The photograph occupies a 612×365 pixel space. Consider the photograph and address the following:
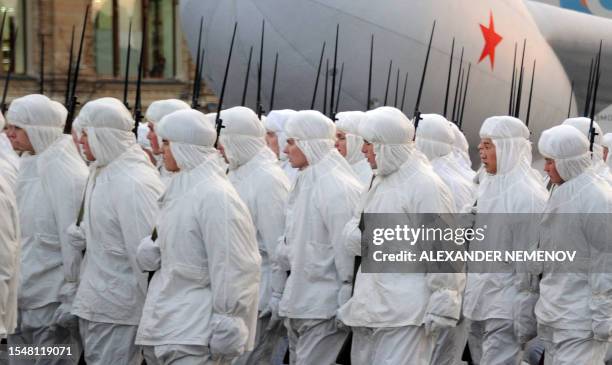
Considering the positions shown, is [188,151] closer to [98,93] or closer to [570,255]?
[570,255]

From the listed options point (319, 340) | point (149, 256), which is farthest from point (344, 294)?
point (149, 256)

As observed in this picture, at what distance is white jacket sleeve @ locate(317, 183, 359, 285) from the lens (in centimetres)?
1051

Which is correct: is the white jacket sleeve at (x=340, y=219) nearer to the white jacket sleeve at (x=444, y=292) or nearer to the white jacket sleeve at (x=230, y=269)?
the white jacket sleeve at (x=444, y=292)

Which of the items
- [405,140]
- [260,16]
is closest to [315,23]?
[260,16]

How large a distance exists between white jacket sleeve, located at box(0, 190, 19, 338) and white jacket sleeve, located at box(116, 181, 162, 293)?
43.0 inches

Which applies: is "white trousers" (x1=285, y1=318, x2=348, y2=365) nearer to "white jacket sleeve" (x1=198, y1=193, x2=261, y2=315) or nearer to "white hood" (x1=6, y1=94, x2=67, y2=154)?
"white hood" (x1=6, y1=94, x2=67, y2=154)

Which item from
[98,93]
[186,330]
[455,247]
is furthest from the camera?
[98,93]

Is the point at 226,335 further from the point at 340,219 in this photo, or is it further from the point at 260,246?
the point at 260,246

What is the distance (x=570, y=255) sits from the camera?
9867 millimetres

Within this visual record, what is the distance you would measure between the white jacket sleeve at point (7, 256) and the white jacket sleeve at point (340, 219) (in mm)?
2568

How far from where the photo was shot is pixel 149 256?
8.76 metres

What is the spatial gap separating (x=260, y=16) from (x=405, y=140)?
10305 mm

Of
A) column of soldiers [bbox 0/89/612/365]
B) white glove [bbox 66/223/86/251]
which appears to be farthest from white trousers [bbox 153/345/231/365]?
white glove [bbox 66/223/86/251]

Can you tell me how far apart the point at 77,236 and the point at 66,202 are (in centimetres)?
55
